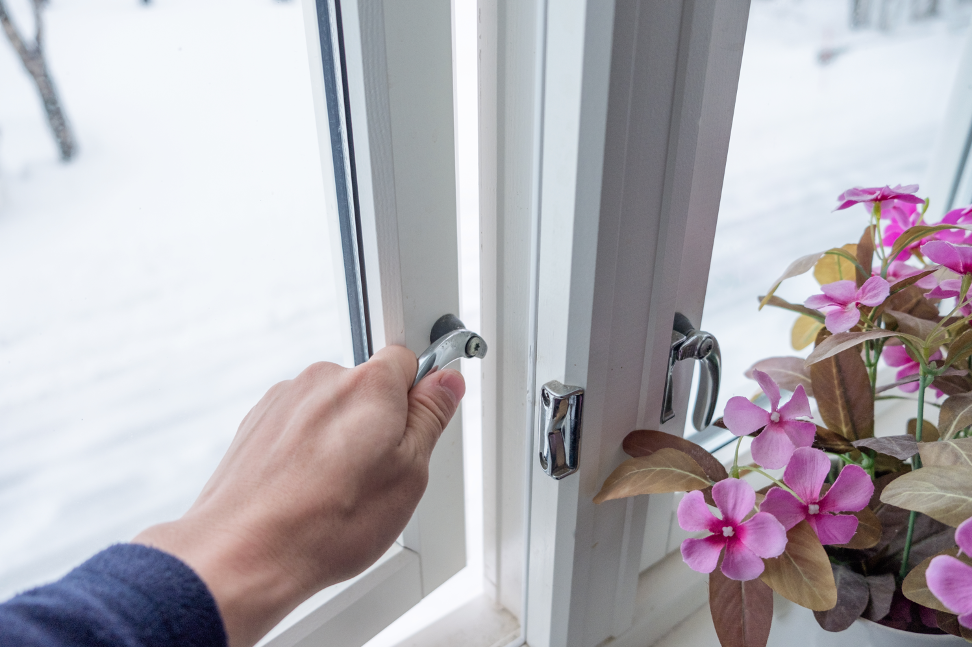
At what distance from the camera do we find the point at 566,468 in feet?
1.67

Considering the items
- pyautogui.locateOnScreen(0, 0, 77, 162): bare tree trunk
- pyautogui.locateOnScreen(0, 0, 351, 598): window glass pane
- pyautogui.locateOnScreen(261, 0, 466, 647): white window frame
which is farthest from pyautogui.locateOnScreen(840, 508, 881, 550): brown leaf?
pyautogui.locateOnScreen(0, 0, 77, 162): bare tree trunk

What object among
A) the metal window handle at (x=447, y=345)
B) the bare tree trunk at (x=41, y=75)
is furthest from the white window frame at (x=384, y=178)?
the bare tree trunk at (x=41, y=75)

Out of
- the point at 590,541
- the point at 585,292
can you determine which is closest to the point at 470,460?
the point at 590,541

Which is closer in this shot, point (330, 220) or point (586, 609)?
point (330, 220)

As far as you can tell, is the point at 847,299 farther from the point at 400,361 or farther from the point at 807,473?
the point at 400,361

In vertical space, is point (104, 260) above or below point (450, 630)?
above

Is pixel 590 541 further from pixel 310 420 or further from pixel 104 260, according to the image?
pixel 104 260

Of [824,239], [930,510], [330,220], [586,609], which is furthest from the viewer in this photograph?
[824,239]

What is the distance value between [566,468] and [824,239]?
527 millimetres

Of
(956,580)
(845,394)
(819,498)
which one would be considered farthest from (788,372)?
(956,580)

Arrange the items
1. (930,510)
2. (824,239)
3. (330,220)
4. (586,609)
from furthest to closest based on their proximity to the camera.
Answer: (824,239) < (586,609) < (330,220) < (930,510)

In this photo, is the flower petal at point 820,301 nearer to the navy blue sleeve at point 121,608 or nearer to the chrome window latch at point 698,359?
the chrome window latch at point 698,359

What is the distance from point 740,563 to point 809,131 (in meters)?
0.50

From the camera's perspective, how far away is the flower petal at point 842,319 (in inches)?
18.0
